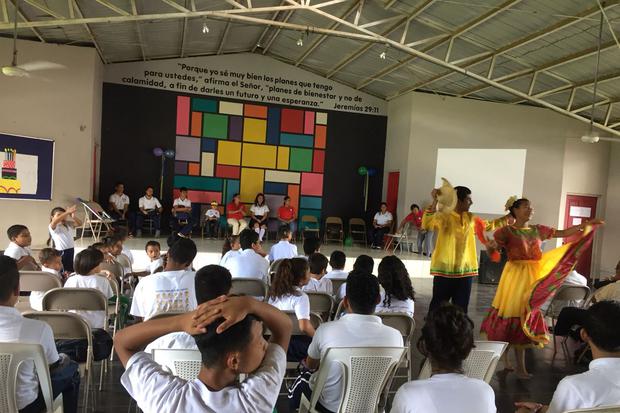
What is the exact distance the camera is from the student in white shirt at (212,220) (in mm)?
10430

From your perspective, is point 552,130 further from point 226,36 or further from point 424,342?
point 424,342

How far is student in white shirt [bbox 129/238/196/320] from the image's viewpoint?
2641 mm

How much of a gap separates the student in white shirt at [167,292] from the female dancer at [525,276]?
243cm

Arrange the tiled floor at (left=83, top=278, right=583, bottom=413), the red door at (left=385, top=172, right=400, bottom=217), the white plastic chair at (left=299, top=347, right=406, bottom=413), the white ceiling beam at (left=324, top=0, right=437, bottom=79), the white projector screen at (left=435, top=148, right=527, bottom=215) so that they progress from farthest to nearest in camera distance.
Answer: the red door at (left=385, top=172, right=400, bottom=217)
the white projector screen at (left=435, top=148, right=527, bottom=215)
the white ceiling beam at (left=324, top=0, right=437, bottom=79)
the tiled floor at (left=83, top=278, right=583, bottom=413)
the white plastic chair at (left=299, top=347, right=406, bottom=413)

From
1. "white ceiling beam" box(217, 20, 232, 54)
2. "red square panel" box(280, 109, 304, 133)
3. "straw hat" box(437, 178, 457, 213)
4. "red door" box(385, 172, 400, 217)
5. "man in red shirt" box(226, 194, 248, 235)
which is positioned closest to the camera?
"straw hat" box(437, 178, 457, 213)

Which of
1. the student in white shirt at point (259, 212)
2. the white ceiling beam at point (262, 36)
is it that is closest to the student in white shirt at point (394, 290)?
the white ceiling beam at point (262, 36)

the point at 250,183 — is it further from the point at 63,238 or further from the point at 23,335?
the point at 23,335

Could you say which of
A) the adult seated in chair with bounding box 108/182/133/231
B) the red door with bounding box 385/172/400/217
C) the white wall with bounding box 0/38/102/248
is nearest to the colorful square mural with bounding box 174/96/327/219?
the adult seated in chair with bounding box 108/182/133/231

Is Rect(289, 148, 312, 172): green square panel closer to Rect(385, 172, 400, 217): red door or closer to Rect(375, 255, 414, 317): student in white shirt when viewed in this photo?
Rect(385, 172, 400, 217): red door

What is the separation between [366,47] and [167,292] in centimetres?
796

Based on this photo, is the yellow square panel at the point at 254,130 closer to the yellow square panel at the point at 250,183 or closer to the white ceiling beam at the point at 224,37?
the yellow square panel at the point at 250,183

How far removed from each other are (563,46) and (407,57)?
113 inches

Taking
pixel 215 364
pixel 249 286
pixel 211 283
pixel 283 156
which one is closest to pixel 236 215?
pixel 283 156

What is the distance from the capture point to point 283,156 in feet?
38.1
